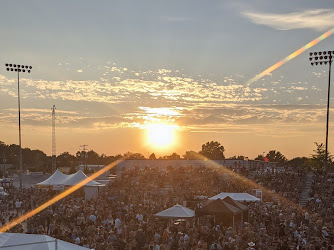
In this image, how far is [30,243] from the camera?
929cm

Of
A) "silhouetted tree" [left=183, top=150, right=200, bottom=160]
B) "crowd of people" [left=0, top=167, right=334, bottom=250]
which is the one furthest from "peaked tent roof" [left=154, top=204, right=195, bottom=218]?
"silhouetted tree" [left=183, top=150, right=200, bottom=160]

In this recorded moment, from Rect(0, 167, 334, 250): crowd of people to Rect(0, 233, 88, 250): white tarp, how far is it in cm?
660

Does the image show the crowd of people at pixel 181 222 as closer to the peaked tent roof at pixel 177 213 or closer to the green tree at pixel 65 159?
the peaked tent roof at pixel 177 213

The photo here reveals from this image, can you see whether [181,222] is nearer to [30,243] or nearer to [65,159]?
[30,243]

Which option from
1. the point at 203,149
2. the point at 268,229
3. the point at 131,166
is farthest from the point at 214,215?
the point at 203,149

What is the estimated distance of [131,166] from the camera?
181 ft

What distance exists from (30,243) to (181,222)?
13.8 m

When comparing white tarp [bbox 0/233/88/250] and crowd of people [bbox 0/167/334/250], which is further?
crowd of people [bbox 0/167/334/250]

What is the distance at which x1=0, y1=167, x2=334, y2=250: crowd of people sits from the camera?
60.1 ft

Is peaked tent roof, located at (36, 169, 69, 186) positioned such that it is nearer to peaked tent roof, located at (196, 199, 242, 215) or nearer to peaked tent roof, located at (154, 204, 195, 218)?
peaked tent roof, located at (154, 204, 195, 218)

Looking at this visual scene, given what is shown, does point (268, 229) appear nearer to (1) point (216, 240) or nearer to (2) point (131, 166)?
(1) point (216, 240)

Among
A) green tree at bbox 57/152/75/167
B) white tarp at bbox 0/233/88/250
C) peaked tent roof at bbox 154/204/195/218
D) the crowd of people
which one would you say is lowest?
green tree at bbox 57/152/75/167

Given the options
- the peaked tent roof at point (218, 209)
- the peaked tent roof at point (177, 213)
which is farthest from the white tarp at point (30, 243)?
the peaked tent roof at point (218, 209)

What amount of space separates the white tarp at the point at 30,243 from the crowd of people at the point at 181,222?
6.60m
